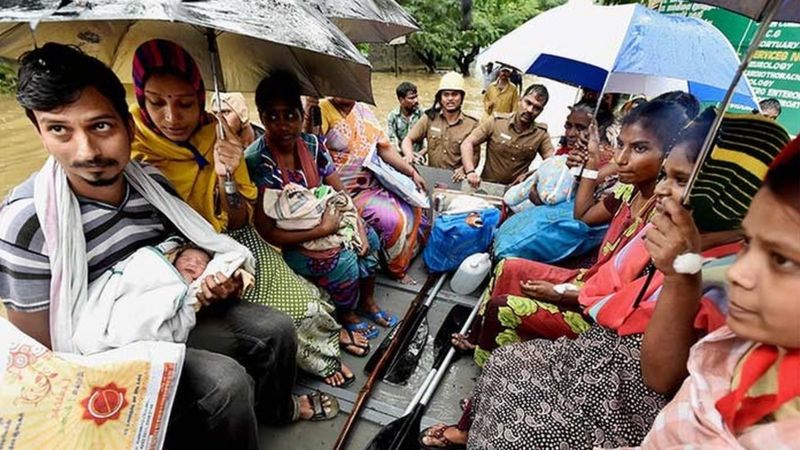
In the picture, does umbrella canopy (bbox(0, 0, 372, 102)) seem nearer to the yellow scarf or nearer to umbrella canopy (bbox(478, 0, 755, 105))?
the yellow scarf

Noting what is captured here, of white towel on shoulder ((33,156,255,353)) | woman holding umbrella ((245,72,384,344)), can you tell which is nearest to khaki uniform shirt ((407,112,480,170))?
woman holding umbrella ((245,72,384,344))

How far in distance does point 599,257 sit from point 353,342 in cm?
148

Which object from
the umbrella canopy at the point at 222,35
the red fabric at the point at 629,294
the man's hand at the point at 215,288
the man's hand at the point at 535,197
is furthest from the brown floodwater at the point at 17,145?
the red fabric at the point at 629,294

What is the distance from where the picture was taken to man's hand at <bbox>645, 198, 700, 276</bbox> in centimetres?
102

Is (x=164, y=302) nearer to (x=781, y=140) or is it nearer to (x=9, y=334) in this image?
(x=9, y=334)

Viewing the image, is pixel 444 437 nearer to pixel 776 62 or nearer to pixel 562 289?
pixel 562 289

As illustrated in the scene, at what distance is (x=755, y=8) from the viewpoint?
1.14 m

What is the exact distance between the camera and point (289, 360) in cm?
187

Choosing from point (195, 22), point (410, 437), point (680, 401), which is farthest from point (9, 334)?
point (680, 401)

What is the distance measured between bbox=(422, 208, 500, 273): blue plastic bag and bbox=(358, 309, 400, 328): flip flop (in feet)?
1.99

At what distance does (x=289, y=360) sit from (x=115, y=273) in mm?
832

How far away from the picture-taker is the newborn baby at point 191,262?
1.50 m

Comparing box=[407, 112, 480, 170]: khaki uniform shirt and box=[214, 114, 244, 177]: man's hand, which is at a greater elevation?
box=[214, 114, 244, 177]: man's hand

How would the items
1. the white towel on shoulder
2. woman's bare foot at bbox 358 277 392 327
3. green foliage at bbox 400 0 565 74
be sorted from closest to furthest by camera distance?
1. the white towel on shoulder
2. woman's bare foot at bbox 358 277 392 327
3. green foliage at bbox 400 0 565 74
